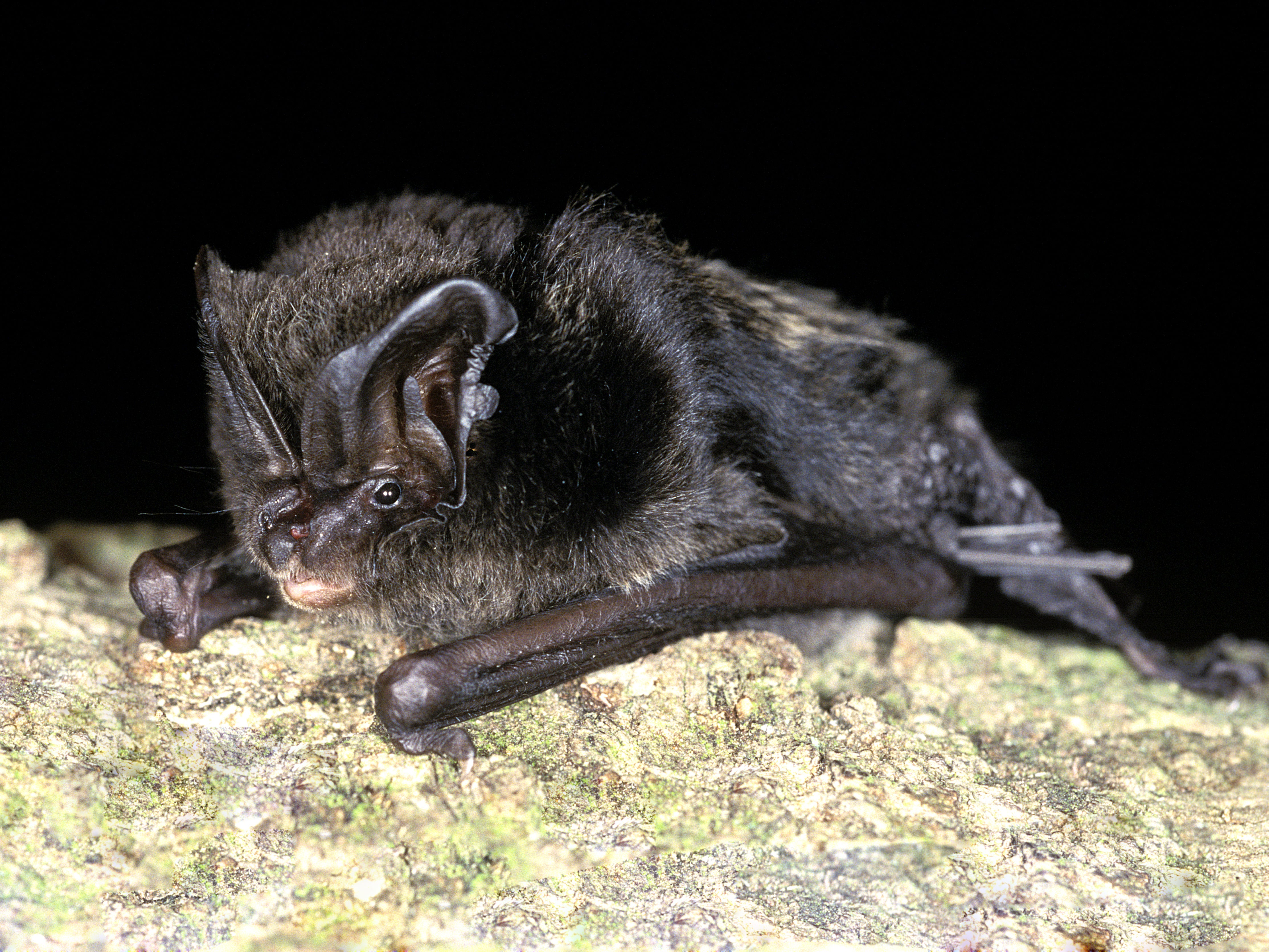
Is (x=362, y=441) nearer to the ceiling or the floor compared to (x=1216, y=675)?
nearer to the ceiling

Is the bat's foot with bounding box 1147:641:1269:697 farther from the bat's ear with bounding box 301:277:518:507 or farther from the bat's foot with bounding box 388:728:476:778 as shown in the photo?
the bat's ear with bounding box 301:277:518:507

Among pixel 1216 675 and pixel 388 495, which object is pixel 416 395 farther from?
pixel 1216 675

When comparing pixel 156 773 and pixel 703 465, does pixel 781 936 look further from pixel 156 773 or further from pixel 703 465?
pixel 156 773

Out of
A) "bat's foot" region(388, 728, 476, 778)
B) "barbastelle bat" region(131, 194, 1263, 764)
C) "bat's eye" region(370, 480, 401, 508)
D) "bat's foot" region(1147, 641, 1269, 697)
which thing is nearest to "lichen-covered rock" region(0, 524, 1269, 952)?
"bat's foot" region(388, 728, 476, 778)

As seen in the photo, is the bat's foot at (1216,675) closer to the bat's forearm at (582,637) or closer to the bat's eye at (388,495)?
Answer: the bat's forearm at (582,637)

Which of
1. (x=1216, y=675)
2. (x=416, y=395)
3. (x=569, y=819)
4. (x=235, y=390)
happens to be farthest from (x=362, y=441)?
(x=1216, y=675)

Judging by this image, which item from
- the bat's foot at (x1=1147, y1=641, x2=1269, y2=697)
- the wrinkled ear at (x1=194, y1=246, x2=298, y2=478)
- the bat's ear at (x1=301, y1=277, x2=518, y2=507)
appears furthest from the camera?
the bat's foot at (x1=1147, y1=641, x2=1269, y2=697)

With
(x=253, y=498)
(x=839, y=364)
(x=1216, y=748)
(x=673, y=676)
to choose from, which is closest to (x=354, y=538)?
(x=253, y=498)
